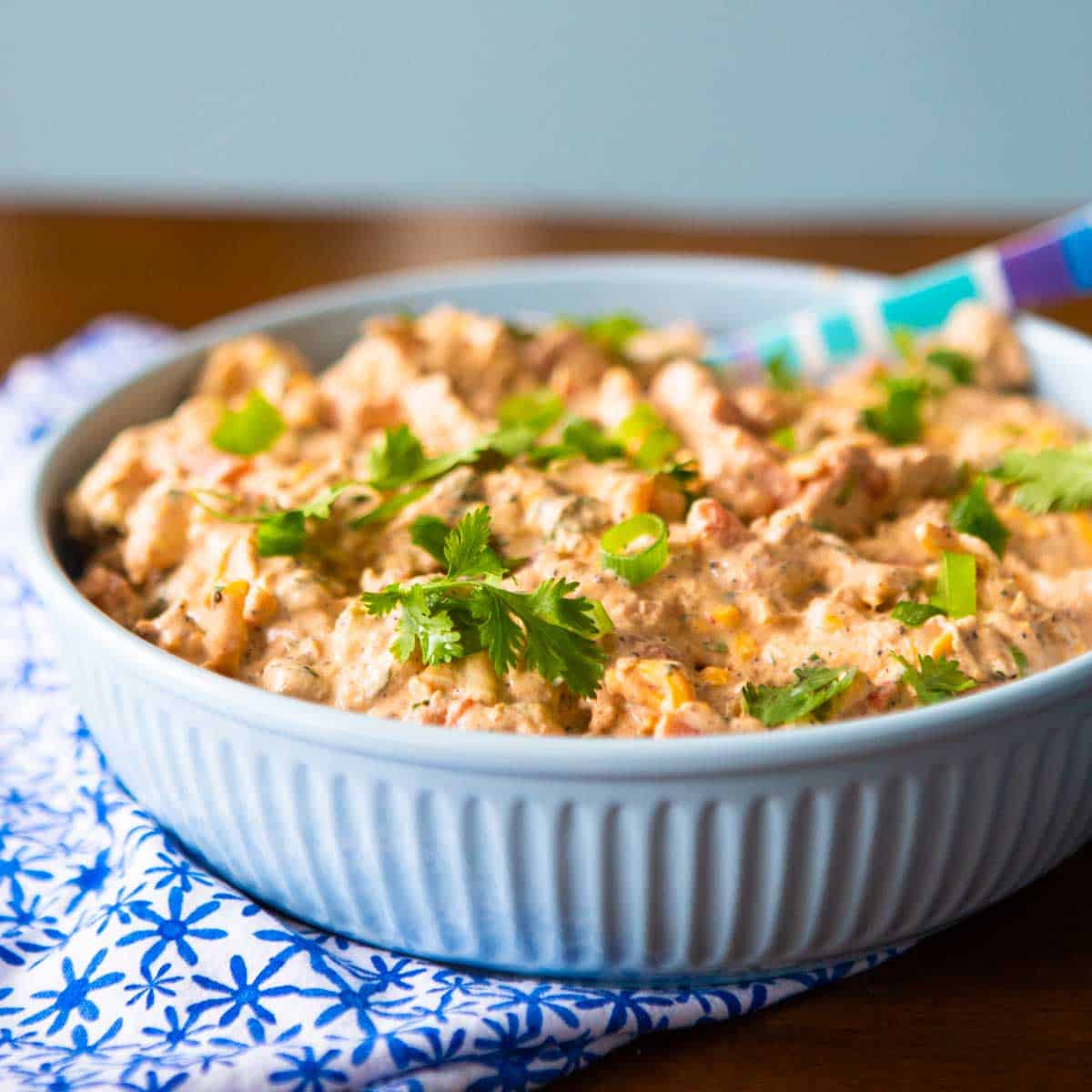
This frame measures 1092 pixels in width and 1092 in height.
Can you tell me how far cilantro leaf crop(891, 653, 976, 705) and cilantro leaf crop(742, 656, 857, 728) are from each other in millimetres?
53

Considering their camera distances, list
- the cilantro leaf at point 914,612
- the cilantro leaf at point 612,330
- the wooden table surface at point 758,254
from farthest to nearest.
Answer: the cilantro leaf at point 612,330, the cilantro leaf at point 914,612, the wooden table surface at point 758,254

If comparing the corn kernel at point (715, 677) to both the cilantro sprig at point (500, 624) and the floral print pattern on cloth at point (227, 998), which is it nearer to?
the cilantro sprig at point (500, 624)

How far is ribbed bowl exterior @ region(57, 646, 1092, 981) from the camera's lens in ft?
4.22

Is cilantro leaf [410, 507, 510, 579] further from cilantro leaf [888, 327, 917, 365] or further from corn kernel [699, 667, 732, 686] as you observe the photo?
cilantro leaf [888, 327, 917, 365]

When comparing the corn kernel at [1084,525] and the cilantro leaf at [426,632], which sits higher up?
the cilantro leaf at [426,632]

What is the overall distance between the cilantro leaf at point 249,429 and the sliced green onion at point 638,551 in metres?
0.57

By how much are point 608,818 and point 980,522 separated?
62 cm

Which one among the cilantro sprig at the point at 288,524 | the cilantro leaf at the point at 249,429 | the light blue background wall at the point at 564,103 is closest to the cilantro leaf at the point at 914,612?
the cilantro sprig at the point at 288,524

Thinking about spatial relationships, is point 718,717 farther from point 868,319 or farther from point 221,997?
point 868,319

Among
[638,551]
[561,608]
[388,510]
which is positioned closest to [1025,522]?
[638,551]

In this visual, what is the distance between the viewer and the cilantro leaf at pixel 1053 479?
1.70m

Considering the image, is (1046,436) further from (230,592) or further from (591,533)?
(230,592)

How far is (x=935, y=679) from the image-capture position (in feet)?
4.59

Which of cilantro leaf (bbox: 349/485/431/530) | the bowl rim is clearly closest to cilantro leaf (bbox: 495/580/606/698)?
the bowl rim
